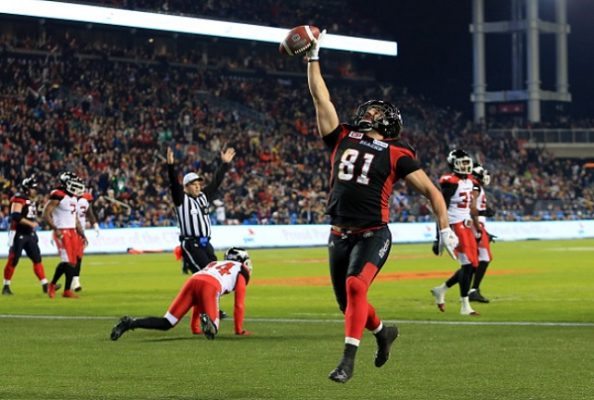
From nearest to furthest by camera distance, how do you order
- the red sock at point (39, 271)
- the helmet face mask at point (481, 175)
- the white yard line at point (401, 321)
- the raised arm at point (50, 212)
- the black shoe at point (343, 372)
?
1. the black shoe at point (343, 372)
2. the white yard line at point (401, 321)
3. the helmet face mask at point (481, 175)
4. the raised arm at point (50, 212)
5. the red sock at point (39, 271)

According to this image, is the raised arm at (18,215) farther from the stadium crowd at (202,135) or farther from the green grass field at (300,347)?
the stadium crowd at (202,135)

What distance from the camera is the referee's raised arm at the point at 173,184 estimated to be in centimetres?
1514

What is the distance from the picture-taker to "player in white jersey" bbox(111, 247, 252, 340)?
42.8 feet

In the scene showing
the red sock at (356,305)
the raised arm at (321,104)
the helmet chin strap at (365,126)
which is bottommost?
the red sock at (356,305)

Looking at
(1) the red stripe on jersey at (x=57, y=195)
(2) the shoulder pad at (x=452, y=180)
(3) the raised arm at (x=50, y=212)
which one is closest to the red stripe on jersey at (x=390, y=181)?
(2) the shoulder pad at (x=452, y=180)

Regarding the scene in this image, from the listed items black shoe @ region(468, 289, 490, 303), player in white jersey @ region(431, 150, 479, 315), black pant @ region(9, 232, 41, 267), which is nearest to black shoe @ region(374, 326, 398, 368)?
player in white jersey @ region(431, 150, 479, 315)

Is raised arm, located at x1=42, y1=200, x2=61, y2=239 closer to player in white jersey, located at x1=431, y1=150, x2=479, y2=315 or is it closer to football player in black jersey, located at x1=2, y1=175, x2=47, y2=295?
football player in black jersey, located at x1=2, y1=175, x2=47, y2=295

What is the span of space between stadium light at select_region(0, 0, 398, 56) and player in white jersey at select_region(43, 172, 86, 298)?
27.0 m

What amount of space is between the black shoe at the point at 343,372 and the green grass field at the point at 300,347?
0.55 meters

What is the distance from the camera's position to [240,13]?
60.9 metres

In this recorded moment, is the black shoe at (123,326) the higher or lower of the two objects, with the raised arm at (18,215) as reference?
lower

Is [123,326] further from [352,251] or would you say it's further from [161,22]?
[161,22]

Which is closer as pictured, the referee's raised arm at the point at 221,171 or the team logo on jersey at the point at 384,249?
the team logo on jersey at the point at 384,249

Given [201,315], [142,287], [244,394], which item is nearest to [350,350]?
[244,394]
